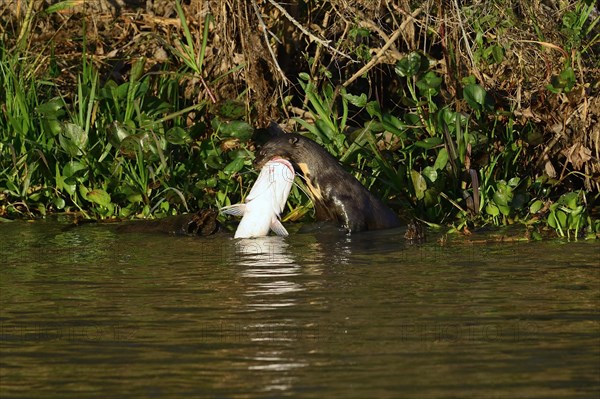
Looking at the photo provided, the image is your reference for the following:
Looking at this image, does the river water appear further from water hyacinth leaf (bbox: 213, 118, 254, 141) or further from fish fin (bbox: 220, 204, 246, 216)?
water hyacinth leaf (bbox: 213, 118, 254, 141)

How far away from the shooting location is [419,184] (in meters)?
7.69

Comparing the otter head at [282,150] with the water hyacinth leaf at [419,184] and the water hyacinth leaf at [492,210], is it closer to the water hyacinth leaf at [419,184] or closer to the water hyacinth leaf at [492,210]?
the water hyacinth leaf at [419,184]

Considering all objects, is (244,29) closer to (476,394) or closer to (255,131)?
(255,131)

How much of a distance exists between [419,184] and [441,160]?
0.29m

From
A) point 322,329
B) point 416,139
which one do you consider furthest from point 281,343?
point 416,139

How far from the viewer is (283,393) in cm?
364

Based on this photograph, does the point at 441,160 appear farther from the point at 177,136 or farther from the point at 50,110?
the point at 50,110

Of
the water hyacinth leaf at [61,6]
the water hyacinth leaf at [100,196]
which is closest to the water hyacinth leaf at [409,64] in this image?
the water hyacinth leaf at [100,196]

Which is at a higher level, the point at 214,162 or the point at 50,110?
the point at 50,110

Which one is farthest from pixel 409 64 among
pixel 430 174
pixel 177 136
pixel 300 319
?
pixel 300 319

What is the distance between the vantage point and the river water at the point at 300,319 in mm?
3779

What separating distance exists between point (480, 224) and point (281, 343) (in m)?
3.36

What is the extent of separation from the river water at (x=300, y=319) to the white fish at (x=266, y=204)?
0.24m

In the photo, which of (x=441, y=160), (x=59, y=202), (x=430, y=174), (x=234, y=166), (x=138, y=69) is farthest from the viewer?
(x=138, y=69)
